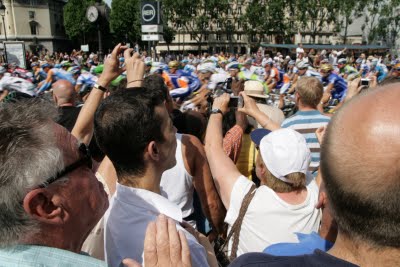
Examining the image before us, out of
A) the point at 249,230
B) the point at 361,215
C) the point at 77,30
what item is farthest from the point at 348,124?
the point at 77,30

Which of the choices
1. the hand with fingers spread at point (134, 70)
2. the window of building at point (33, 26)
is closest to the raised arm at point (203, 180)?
the hand with fingers spread at point (134, 70)

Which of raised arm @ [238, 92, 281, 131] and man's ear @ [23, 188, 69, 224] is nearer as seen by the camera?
man's ear @ [23, 188, 69, 224]

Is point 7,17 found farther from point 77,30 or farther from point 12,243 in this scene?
point 12,243

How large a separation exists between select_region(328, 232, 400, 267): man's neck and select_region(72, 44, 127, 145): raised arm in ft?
6.92

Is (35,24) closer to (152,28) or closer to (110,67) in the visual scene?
(152,28)

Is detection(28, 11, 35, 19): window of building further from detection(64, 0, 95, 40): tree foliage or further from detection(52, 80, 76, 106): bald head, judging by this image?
detection(52, 80, 76, 106): bald head

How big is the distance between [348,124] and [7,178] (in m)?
1.09

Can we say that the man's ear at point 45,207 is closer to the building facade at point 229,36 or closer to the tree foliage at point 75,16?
the building facade at point 229,36

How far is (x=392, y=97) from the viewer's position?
0.95 metres

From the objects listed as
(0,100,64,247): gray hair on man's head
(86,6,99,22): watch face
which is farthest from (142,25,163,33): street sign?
(0,100,64,247): gray hair on man's head

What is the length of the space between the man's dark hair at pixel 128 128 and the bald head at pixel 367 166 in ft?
3.59

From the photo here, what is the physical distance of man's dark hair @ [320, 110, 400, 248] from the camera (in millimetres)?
908

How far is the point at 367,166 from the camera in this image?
0.91 metres

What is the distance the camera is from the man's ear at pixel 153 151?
192 centimetres
